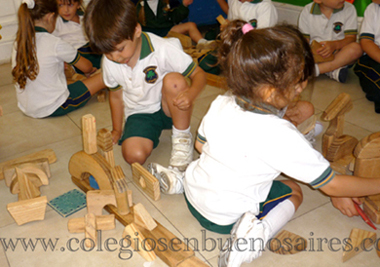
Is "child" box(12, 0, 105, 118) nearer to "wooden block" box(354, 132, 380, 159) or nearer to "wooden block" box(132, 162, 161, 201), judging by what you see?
"wooden block" box(132, 162, 161, 201)

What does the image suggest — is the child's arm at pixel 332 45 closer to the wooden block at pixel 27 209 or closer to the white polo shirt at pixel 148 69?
the white polo shirt at pixel 148 69

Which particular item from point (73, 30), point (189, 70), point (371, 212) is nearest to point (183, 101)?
point (189, 70)

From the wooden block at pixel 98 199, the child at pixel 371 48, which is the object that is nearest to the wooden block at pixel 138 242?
the wooden block at pixel 98 199

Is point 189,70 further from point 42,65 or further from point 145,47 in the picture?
point 42,65

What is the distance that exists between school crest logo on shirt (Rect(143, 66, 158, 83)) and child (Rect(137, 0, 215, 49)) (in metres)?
1.12

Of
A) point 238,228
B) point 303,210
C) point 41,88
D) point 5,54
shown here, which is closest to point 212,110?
point 238,228

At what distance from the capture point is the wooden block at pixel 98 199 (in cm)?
107

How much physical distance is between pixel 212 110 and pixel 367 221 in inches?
21.1

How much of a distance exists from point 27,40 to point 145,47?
0.56 m

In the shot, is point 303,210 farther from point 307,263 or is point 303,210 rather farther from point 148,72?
point 148,72

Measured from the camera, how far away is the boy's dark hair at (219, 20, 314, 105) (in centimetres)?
76

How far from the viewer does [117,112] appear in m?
1.44

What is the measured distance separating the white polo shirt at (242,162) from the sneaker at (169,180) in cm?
15

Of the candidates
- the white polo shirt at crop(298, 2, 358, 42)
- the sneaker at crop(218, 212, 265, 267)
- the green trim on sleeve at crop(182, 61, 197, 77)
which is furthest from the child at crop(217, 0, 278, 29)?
the sneaker at crop(218, 212, 265, 267)
